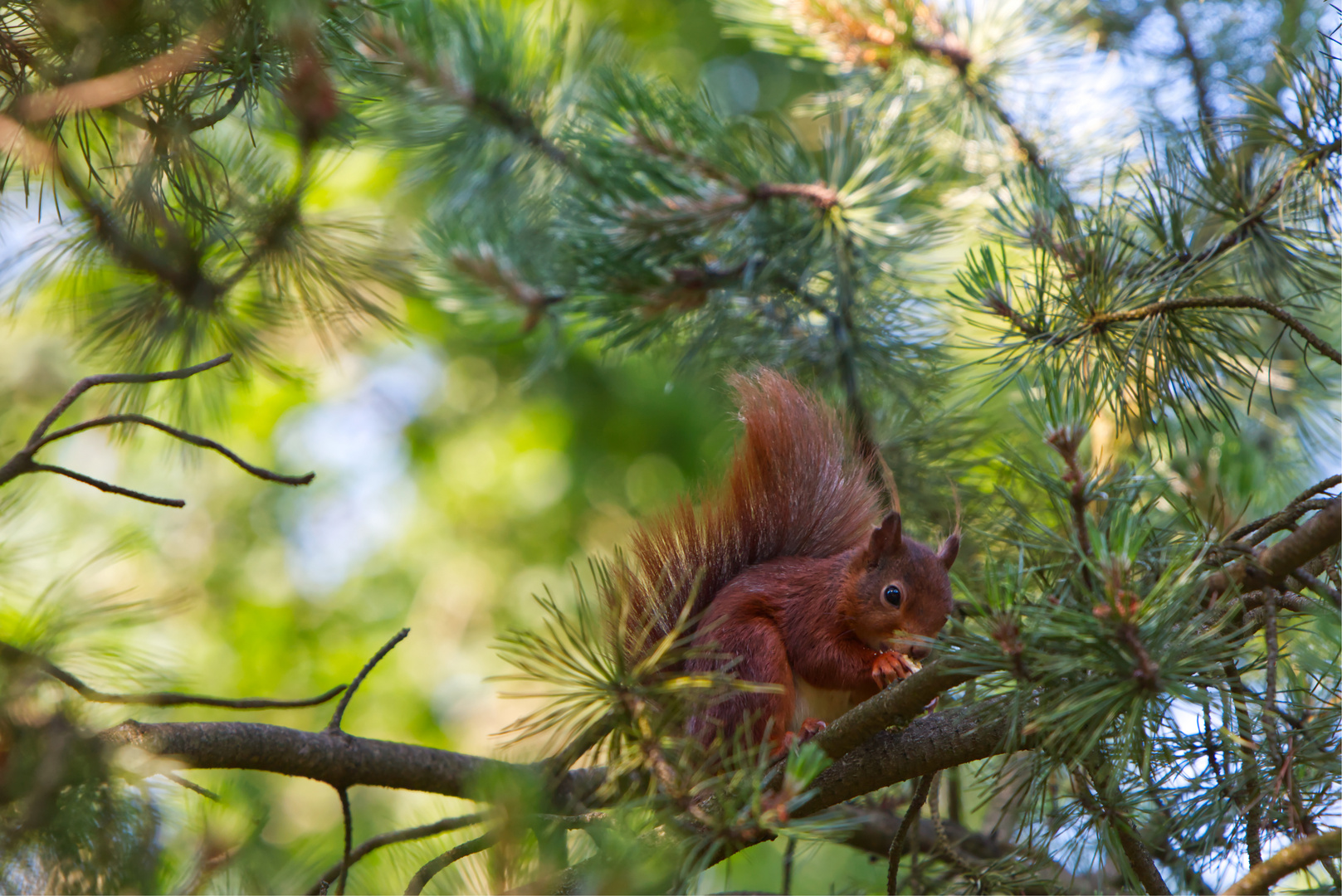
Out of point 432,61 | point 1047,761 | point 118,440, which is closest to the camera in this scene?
point 1047,761

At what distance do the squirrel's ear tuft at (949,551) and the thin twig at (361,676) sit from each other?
2.27 feet

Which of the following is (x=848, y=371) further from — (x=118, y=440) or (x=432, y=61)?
(x=118, y=440)

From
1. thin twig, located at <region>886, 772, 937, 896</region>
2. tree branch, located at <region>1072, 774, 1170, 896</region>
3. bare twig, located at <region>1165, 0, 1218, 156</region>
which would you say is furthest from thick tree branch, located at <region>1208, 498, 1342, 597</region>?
bare twig, located at <region>1165, 0, 1218, 156</region>

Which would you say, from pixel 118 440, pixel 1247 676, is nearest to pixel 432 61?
pixel 118 440

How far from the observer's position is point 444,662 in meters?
4.66

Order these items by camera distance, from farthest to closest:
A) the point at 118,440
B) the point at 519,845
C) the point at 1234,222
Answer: the point at 118,440 → the point at 1234,222 → the point at 519,845

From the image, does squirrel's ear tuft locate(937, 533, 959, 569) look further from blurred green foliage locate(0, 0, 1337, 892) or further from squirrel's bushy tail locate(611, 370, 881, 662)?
squirrel's bushy tail locate(611, 370, 881, 662)

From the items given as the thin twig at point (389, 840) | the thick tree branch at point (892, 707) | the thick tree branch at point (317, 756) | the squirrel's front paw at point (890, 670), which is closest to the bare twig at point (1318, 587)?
the thick tree branch at point (892, 707)

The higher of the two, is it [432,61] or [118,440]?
[432,61]

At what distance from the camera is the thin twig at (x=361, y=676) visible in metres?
1.08

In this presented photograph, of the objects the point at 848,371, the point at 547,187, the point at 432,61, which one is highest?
the point at 432,61

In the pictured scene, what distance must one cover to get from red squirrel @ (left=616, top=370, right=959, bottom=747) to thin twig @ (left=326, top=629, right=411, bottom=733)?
29 centimetres

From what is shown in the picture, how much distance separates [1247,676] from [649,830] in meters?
0.96

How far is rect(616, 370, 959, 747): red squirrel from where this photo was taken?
1.29 m
